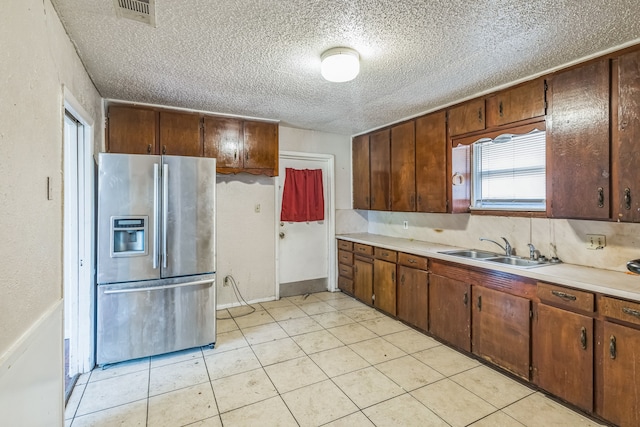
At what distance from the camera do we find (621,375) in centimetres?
186

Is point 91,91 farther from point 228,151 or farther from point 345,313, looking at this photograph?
point 345,313

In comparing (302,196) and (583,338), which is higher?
(302,196)

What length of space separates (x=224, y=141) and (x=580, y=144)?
331cm

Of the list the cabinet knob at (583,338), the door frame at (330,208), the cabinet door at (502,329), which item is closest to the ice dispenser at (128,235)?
the door frame at (330,208)

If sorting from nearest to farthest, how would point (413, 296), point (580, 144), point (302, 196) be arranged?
point (580, 144), point (413, 296), point (302, 196)

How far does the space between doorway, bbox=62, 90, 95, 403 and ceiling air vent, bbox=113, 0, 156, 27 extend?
1.11 m

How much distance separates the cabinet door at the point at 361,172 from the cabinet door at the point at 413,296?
1.31m

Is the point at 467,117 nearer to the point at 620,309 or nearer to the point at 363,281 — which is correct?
the point at 620,309

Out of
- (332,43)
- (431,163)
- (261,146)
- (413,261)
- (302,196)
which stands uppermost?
(332,43)

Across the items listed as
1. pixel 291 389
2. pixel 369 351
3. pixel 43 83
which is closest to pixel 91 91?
pixel 43 83

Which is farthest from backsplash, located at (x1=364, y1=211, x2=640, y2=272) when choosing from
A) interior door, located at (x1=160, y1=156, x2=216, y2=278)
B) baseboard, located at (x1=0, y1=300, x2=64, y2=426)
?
baseboard, located at (x1=0, y1=300, x2=64, y2=426)

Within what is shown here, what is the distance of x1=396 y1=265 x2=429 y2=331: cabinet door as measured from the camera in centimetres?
327

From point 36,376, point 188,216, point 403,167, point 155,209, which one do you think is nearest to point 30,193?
point 36,376

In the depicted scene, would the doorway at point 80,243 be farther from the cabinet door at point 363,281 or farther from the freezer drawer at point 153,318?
the cabinet door at point 363,281
